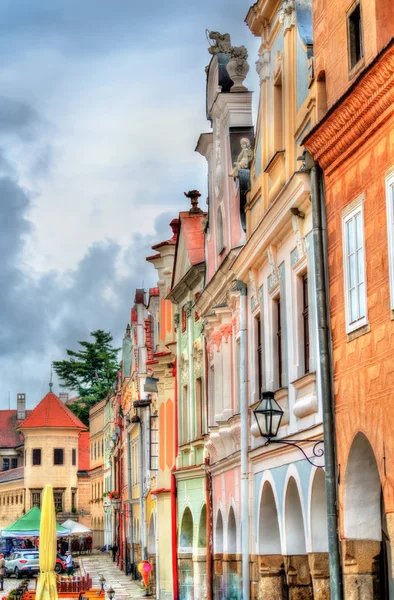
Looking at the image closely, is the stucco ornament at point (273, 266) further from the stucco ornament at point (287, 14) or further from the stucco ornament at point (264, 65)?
the stucco ornament at point (287, 14)

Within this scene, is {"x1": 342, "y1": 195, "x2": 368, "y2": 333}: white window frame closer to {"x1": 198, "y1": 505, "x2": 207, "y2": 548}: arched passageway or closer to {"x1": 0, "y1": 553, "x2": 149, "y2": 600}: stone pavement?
{"x1": 198, "y1": 505, "x2": 207, "y2": 548}: arched passageway

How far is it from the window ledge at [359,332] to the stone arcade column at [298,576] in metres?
6.35

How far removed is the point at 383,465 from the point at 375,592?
7.26 ft

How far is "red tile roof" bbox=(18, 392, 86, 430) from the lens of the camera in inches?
3775

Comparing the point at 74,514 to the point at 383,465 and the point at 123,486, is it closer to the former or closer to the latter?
the point at 123,486

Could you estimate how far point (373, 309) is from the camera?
12891 mm

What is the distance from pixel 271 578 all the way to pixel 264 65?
9518 mm

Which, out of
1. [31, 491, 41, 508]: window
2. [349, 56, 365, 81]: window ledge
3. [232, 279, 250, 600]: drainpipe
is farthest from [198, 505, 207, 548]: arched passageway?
[31, 491, 41, 508]: window

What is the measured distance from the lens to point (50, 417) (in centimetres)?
9625

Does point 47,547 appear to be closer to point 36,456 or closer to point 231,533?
point 231,533

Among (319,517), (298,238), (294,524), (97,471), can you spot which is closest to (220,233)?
(298,238)

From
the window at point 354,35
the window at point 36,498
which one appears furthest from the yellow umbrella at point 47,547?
the window at point 36,498

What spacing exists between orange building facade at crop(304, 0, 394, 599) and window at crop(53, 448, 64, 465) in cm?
8235

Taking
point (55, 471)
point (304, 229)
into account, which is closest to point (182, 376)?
point (304, 229)
